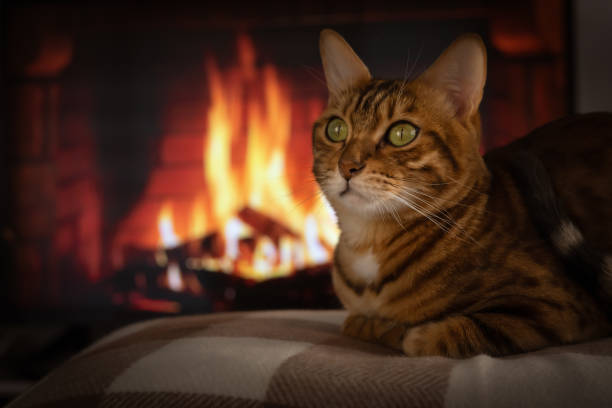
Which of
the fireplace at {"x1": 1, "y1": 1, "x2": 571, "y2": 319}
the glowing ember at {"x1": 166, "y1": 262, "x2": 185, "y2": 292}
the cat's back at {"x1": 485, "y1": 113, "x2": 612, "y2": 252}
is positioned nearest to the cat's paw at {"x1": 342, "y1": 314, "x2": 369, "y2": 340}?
the cat's back at {"x1": 485, "y1": 113, "x2": 612, "y2": 252}

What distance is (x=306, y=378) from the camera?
54 cm

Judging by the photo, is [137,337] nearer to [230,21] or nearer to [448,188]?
[448,188]

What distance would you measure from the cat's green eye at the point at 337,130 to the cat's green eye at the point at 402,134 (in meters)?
0.09

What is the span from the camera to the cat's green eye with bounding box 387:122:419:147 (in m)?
0.83

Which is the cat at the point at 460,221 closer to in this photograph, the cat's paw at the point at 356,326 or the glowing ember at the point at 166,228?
the cat's paw at the point at 356,326

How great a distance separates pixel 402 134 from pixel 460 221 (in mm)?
161

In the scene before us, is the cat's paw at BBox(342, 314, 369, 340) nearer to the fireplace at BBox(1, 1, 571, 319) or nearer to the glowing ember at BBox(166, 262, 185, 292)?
the fireplace at BBox(1, 1, 571, 319)

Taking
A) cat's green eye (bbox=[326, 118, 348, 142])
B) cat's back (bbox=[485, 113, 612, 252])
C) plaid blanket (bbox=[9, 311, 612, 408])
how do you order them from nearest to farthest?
plaid blanket (bbox=[9, 311, 612, 408]) < cat's back (bbox=[485, 113, 612, 252]) < cat's green eye (bbox=[326, 118, 348, 142])

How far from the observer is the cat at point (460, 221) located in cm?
70

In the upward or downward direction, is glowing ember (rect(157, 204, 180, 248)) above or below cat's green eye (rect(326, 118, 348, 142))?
below

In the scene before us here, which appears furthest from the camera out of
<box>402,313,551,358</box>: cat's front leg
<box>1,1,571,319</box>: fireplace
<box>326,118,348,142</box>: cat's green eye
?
<box>1,1,571,319</box>: fireplace

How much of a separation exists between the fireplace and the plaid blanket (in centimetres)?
153

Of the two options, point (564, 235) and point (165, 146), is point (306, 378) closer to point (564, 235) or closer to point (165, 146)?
point (564, 235)

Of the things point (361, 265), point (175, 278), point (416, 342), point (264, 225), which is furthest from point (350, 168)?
point (175, 278)
